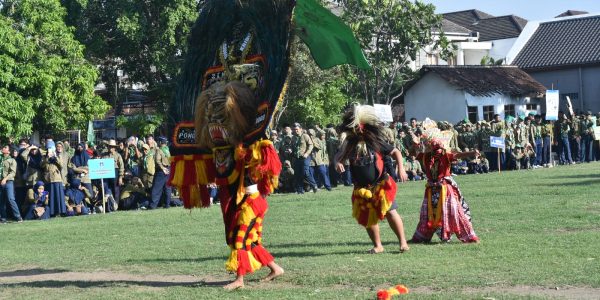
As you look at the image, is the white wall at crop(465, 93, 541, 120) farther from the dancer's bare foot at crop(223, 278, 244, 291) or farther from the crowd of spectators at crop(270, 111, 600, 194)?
the dancer's bare foot at crop(223, 278, 244, 291)

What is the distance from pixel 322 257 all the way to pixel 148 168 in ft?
42.5

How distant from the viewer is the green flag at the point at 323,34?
9.50 m

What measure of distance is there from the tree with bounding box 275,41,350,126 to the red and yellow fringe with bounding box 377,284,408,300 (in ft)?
87.4

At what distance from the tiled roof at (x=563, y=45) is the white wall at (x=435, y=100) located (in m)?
9.18

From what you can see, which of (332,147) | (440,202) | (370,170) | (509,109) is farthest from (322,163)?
(509,109)

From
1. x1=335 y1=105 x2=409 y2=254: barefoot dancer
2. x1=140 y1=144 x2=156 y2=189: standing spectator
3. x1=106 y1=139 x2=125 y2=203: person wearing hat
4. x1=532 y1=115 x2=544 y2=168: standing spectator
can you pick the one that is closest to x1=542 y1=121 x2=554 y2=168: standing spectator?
x1=532 y1=115 x2=544 y2=168: standing spectator

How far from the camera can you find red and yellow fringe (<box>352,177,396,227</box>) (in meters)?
11.5

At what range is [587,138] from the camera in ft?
116

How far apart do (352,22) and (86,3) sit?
1132cm

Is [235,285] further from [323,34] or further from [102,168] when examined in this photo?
[102,168]

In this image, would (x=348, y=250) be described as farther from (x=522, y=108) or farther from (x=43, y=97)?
(x=522, y=108)

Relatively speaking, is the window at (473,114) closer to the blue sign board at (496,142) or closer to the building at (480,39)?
the building at (480,39)

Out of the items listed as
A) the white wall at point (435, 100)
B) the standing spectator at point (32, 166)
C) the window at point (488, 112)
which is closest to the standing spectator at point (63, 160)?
the standing spectator at point (32, 166)

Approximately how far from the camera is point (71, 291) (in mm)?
9680
